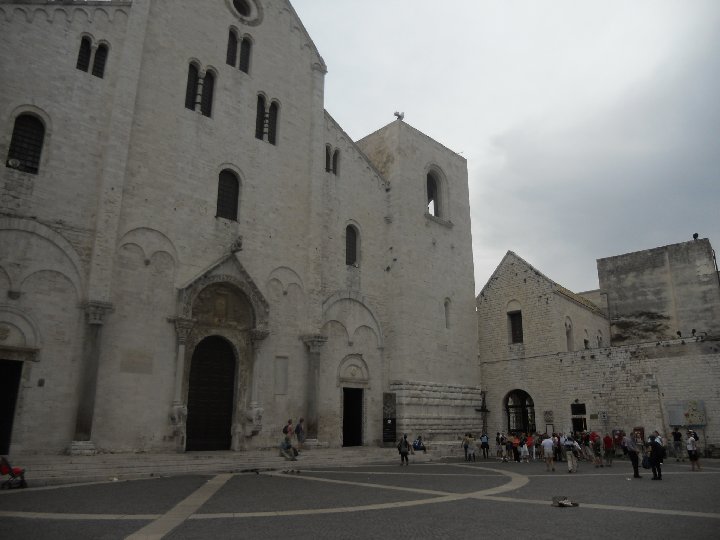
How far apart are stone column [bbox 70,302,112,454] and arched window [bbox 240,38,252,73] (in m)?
11.7

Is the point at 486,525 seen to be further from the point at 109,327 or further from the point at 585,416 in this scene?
the point at 585,416

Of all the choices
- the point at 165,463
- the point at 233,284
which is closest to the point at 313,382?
the point at 233,284

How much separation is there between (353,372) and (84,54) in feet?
51.2

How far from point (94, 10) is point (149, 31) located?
188cm

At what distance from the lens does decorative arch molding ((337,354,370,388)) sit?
2248 centimetres

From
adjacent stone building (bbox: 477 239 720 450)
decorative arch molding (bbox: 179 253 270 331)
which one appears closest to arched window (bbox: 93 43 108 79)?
decorative arch molding (bbox: 179 253 270 331)

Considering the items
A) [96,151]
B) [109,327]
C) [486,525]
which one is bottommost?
[486,525]

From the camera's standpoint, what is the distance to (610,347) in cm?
2525

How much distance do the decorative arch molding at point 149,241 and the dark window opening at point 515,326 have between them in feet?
63.9

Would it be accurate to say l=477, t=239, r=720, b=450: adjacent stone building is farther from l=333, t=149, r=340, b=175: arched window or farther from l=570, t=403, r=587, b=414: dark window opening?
l=333, t=149, r=340, b=175: arched window

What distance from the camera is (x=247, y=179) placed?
2084 centimetres

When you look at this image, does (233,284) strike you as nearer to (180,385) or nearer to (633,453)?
(180,385)

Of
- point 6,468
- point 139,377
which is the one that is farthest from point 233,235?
point 6,468

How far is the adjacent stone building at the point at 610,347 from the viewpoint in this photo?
75.9 ft
